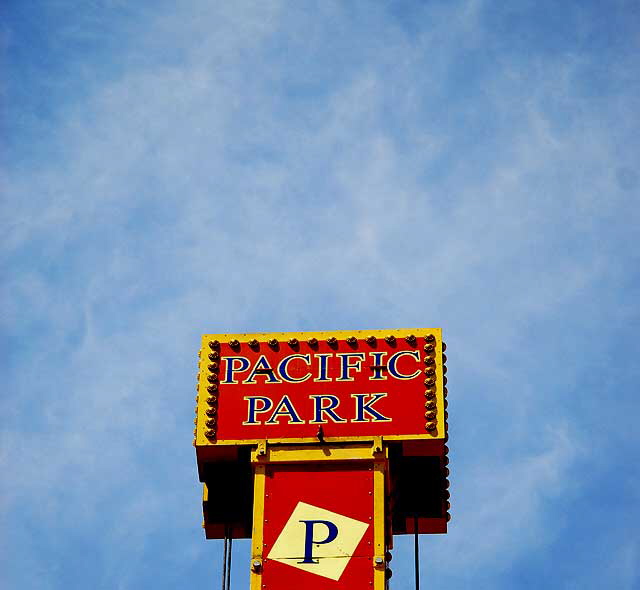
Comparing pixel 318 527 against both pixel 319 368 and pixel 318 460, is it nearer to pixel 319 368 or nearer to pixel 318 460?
pixel 318 460

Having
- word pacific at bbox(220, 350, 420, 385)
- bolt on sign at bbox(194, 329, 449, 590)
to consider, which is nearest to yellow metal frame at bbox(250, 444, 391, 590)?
bolt on sign at bbox(194, 329, 449, 590)

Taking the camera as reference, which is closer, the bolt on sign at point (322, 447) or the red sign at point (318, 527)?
the red sign at point (318, 527)

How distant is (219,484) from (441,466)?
5.37 metres

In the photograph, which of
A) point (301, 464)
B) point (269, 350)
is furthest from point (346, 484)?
point (269, 350)

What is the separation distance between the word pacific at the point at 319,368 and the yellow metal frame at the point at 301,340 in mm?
523

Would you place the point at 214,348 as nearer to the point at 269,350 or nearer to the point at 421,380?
the point at 269,350

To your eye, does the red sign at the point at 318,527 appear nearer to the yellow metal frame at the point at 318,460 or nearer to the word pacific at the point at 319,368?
the yellow metal frame at the point at 318,460

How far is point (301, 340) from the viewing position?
44125 millimetres

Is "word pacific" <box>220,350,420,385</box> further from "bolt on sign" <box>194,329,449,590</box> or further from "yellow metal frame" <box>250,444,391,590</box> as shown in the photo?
"yellow metal frame" <box>250,444,391,590</box>

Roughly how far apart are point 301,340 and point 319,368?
962 millimetres

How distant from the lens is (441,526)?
44.2 meters

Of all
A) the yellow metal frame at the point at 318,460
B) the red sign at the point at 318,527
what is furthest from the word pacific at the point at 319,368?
the red sign at the point at 318,527

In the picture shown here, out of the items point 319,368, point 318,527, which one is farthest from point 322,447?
point 319,368

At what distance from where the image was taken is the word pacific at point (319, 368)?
143ft
